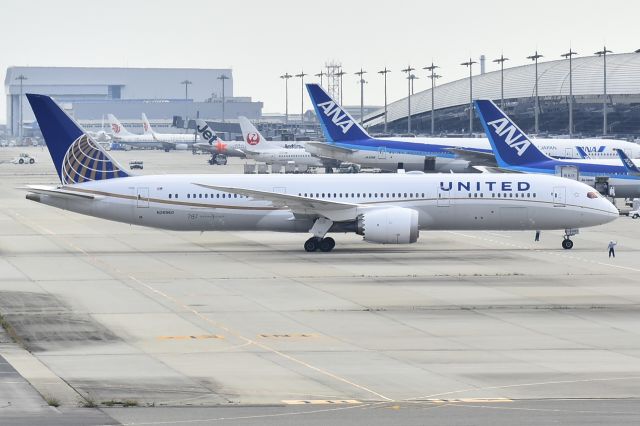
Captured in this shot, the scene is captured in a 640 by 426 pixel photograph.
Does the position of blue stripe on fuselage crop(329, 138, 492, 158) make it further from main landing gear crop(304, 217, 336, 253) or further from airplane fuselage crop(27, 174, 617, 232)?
main landing gear crop(304, 217, 336, 253)

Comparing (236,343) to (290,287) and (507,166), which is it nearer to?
(290,287)

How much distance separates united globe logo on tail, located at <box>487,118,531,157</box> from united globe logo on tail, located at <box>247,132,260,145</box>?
74.3m

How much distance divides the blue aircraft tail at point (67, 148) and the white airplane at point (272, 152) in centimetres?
9369

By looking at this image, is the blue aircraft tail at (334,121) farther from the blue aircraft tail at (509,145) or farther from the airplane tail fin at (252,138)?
the airplane tail fin at (252,138)

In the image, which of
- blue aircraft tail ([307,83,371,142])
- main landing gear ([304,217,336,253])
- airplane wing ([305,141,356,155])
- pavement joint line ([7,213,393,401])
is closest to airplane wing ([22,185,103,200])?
pavement joint line ([7,213,393,401])

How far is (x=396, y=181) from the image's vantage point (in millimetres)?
63750

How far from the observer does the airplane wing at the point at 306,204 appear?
6138 cm

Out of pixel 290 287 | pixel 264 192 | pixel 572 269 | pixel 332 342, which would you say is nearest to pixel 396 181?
pixel 264 192

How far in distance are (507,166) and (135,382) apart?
63601mm

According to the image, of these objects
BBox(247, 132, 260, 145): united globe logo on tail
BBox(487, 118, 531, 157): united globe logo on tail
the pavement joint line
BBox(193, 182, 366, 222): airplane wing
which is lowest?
the pavement joint line

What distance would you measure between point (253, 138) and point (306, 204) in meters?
103

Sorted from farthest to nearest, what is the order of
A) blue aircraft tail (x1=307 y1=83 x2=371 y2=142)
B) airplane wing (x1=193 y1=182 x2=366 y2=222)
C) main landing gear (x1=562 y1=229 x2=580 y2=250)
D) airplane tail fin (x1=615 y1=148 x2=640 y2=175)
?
blue aircraft tail (x1=307 y1=83 x2=371 y2=142) → airplane tail fin (x1=615 y1=148 x2=640 y2=175) → main landing gear (x1=562 y1=229 x2=580 y2=250) → airplane wing (x1=193 y1=182 x2=366 y2=222)

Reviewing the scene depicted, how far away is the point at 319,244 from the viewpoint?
207 ft

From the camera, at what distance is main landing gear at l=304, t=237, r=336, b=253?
63000 millimetres
